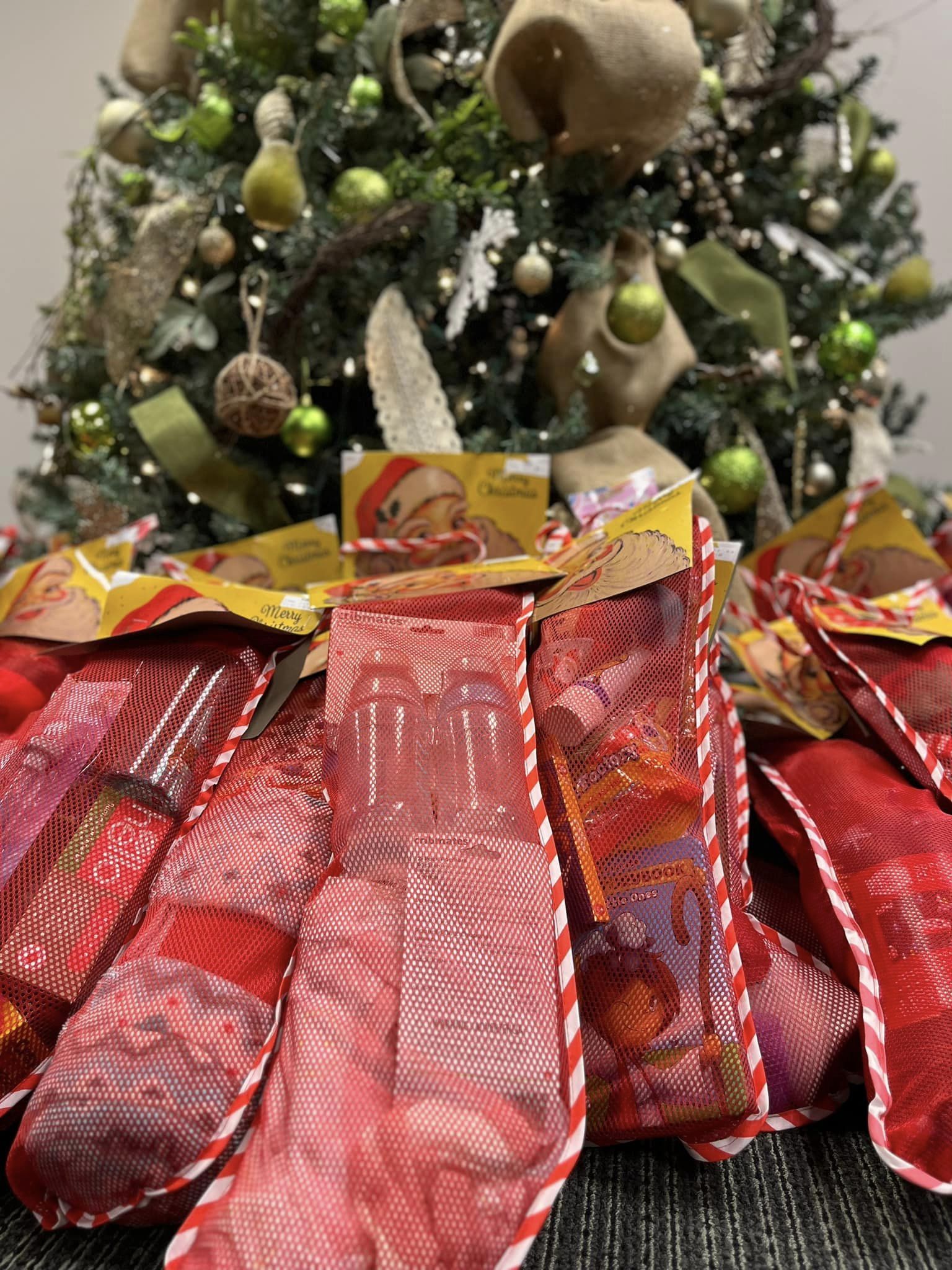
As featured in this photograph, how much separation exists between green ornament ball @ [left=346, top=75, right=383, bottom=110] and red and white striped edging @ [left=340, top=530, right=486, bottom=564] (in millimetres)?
496

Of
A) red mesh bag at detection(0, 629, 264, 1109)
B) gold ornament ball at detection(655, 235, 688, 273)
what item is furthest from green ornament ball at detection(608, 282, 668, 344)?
red mesh bag at detection(0, 629, 264, 1109)

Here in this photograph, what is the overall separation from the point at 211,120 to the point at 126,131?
19cm

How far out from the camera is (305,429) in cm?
93

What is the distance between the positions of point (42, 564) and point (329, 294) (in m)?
0.43

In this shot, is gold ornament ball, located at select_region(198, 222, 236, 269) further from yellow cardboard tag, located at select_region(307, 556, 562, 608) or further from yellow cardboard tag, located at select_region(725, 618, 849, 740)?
yellow cardboard tag, located at select_region(725, 618, 849, 740)

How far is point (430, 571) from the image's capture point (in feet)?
2.16

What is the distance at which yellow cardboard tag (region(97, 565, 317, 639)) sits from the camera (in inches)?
21.5

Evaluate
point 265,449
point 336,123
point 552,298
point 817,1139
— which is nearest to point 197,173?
point 336,123

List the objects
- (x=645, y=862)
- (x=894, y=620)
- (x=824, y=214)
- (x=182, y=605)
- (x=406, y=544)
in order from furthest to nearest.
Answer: (x=824, y=214) < (x=406, y=544) < (x=894, y=620) < (x=182, y=605) < (x=645, y=862)

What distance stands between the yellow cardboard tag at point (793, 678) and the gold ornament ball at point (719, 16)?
70 cm

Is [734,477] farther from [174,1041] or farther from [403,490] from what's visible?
[174,1041]

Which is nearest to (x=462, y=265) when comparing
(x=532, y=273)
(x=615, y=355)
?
(x=532, y=273)

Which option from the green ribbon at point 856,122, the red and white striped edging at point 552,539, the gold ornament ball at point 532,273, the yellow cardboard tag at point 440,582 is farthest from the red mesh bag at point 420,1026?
the green ribbon at point 856,122

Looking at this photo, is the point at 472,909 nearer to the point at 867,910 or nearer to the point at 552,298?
the point at 867,910
